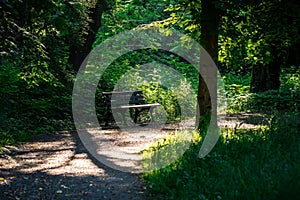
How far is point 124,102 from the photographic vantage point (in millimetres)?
14141

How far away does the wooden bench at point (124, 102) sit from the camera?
13516 millimetres

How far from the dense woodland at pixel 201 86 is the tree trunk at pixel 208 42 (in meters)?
0.02

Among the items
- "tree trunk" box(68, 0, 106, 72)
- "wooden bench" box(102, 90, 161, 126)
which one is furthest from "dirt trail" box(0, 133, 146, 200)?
"tree trunk" box(68, 0, 106, 72)

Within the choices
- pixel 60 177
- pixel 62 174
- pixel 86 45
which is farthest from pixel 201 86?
pixel 86 45

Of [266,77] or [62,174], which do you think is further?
[266,77]

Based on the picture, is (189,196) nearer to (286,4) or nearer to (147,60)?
(286,4)

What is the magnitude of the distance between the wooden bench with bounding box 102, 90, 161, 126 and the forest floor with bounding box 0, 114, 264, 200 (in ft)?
9.54

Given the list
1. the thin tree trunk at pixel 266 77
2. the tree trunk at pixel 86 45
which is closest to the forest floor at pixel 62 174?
the tree trunk at pixel 86 45

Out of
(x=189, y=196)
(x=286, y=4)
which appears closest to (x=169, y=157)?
(x=189, y=196)

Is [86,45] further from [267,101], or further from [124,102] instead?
[267,101]

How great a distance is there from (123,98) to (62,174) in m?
6.97

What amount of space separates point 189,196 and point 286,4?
24.8 ft

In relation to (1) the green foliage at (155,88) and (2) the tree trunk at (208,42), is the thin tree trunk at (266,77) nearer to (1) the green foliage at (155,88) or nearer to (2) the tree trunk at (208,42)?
(1) the green foliage at (155,88)

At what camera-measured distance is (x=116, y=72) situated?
18219 mm
